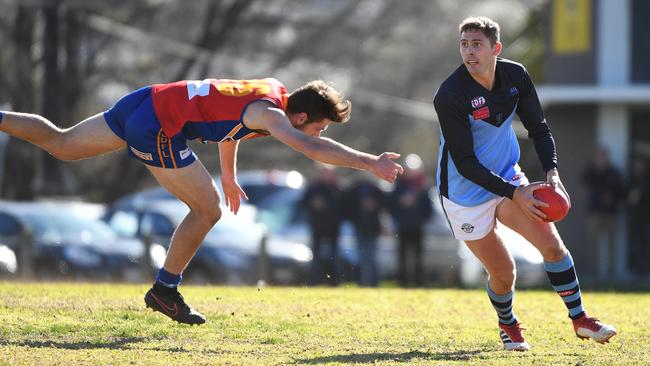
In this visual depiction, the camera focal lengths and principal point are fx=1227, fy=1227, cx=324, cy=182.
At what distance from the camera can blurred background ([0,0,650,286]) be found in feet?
61.7

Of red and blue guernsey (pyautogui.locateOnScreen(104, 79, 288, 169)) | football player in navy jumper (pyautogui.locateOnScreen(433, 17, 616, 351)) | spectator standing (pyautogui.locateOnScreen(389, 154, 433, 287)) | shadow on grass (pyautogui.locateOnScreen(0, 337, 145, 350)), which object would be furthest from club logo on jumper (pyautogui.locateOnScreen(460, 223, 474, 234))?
spectator standing (pyautogui.locateOnScreen(389, 154, 433, 287))

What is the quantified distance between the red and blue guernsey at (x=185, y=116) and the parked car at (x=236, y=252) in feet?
31.0

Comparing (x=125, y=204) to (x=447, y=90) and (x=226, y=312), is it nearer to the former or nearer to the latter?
(x=226, y=312)

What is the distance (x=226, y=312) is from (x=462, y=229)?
2.45 metres

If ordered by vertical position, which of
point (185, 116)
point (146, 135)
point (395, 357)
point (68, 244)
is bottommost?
point (68, 244)

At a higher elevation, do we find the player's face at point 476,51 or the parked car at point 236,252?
the player's face at point 476,51

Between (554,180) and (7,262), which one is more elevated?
(554,180)

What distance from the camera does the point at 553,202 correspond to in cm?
779

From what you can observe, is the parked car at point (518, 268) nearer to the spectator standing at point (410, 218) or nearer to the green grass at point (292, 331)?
the spectator standing at point (410, 218)

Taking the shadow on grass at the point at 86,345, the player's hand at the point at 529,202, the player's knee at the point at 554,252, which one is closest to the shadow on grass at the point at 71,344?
the shadow on grass at the point at 86,345

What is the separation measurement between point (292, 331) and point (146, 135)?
1812 millimetres

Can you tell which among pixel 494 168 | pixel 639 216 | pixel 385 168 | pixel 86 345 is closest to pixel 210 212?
pixel 86 345

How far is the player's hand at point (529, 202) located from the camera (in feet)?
25.3

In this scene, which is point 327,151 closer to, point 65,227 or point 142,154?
point 142,154
